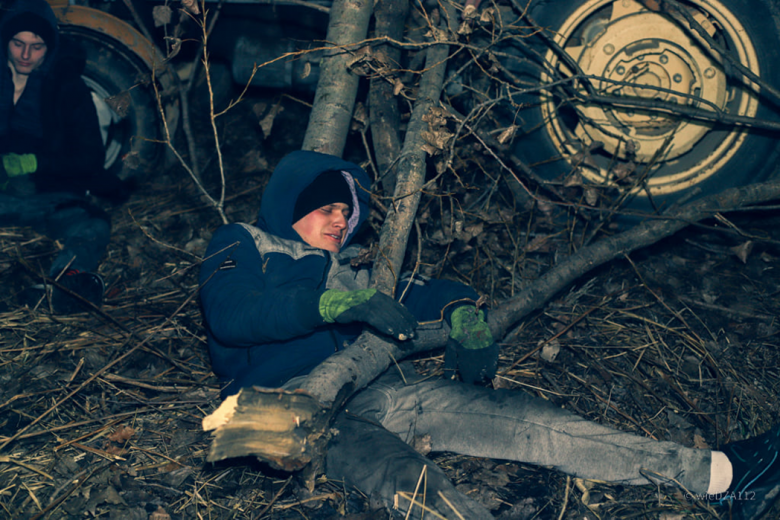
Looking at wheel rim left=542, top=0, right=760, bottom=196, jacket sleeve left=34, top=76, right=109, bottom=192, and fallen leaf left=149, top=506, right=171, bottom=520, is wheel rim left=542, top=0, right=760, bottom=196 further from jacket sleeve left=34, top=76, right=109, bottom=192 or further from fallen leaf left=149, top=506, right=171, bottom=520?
jacket sleeve left=34, top=76, right=109, bottom=192

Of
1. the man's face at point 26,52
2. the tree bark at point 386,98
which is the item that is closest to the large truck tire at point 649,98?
the tree bark at point 386,98

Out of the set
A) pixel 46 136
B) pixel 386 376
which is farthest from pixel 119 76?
pixel 386 376

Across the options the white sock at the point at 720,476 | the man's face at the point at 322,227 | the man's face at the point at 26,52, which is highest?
the man's face at the point at 26,52

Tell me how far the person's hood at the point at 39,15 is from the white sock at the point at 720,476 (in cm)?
580

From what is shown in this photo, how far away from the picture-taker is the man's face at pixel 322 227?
3.37 meters

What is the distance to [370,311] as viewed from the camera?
258 cm

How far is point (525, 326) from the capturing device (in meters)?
3.81

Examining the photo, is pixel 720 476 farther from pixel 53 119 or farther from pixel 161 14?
pixel 53 119

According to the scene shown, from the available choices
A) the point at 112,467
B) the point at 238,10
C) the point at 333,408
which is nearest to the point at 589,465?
the point at 333,408

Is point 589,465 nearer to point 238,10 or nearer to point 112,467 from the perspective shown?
point 112,467

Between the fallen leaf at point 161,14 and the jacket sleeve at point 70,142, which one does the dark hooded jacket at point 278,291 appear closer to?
the fallen leaf at point 161,14

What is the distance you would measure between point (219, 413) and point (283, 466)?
1.17 feet

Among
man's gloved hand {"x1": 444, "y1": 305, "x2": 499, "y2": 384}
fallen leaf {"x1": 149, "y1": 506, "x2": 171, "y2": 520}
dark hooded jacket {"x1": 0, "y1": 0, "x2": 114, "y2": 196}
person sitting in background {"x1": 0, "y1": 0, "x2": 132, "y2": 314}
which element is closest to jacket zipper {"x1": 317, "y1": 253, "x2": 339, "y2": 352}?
man's gloved hand {"x1": 444, "y1": 305, "x2": 499, "y2": 384}

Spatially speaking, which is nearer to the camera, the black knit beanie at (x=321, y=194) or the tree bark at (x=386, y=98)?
the black knit beanie at (x=321, y=194)
